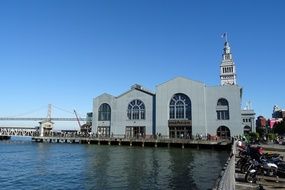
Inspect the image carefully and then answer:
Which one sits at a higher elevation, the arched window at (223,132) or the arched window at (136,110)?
the arched window at (136,110)

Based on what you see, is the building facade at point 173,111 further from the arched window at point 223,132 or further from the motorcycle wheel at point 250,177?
the motorcycle wheel at point 250,177

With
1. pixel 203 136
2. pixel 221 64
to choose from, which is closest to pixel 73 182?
pixel 203 136

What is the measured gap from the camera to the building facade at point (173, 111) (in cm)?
6869

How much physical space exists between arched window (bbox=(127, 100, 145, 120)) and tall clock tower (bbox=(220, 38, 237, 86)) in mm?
56642

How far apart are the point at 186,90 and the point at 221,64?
60966 mm

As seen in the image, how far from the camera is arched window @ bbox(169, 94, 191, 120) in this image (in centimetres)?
7194

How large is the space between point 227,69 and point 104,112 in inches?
2560

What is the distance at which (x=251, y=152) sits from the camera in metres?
19.8

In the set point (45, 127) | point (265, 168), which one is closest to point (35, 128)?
point (45, 127)

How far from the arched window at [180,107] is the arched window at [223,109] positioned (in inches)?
259

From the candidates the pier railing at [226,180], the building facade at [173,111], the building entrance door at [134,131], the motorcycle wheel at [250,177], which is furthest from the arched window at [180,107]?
the pier railing at [226,180]

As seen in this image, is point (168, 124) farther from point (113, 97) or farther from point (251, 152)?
point (251, 152)

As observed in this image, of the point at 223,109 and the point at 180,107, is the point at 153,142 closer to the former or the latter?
the point at 180,107

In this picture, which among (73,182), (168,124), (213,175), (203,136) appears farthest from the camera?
(168,124)
